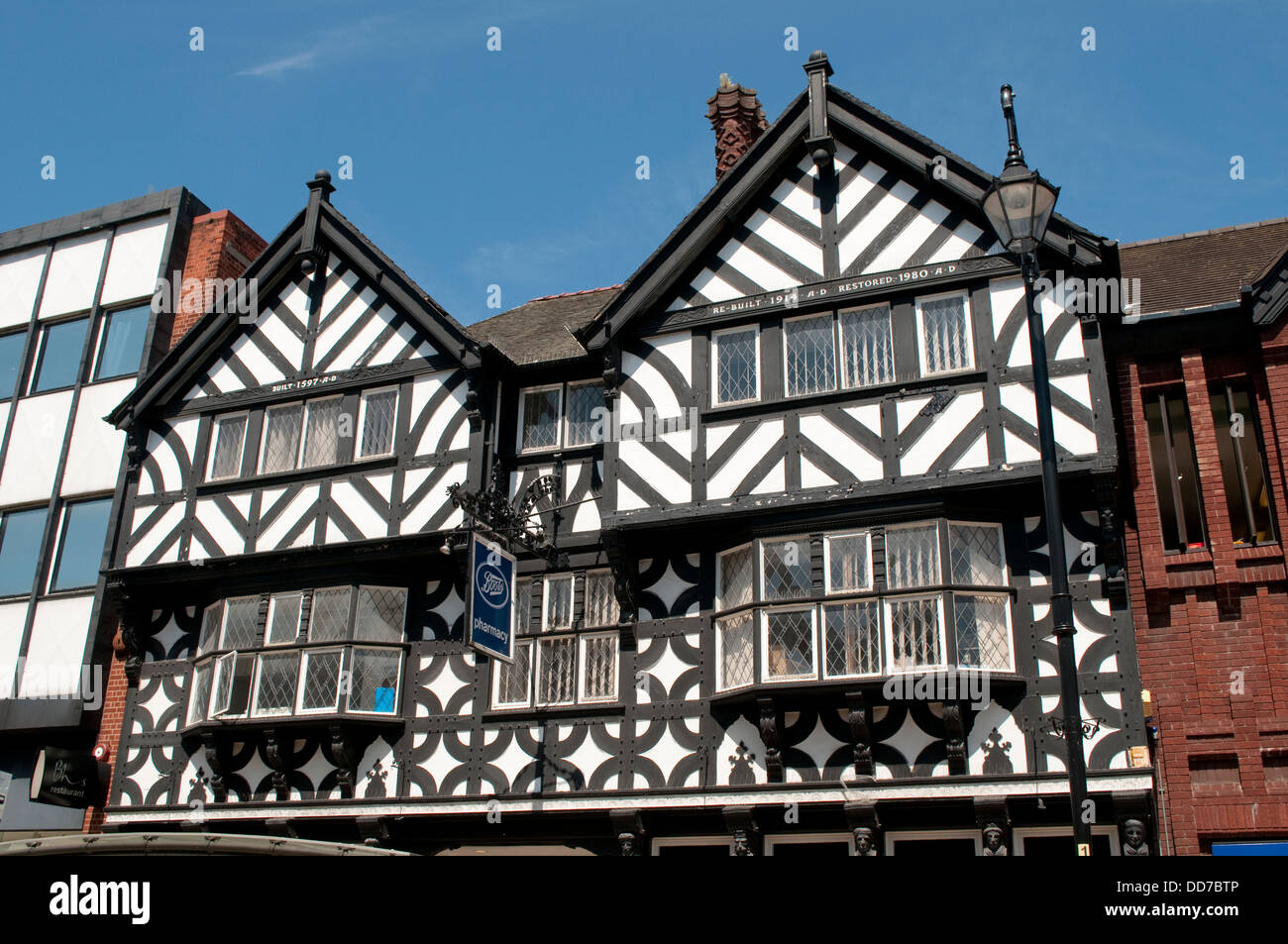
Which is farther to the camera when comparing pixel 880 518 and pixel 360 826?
pixel 360 826

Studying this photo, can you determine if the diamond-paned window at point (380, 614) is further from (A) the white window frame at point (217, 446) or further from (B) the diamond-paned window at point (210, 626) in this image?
(A) the white window frame at point (217, 446)

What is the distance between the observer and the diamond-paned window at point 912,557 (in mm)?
15196

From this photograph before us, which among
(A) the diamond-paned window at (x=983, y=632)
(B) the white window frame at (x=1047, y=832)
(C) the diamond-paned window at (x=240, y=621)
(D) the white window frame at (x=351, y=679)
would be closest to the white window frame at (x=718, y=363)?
(A) the diamond-paned window at (x=983, y=632)

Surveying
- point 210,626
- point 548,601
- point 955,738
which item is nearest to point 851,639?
point 955,738

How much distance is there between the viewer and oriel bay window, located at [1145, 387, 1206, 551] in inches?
640

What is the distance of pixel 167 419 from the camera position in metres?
20.5

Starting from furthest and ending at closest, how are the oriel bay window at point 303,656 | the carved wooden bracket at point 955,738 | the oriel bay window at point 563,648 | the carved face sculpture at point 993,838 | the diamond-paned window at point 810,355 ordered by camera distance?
the oriel bay window at point 303,656, the oriel bay window at point 563,648, the diamond-paned window at point 810,355, the carved wooden bracket at point 955,738, the carved face sculpture at point 993,838

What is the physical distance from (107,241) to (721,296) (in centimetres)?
1288

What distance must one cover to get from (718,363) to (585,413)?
2.37 m

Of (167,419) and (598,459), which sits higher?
(167,419)

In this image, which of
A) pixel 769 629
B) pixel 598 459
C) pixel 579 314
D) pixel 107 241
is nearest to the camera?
pixel 769 629

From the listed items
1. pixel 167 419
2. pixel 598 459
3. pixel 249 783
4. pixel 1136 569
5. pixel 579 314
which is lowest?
pixel 249 783
